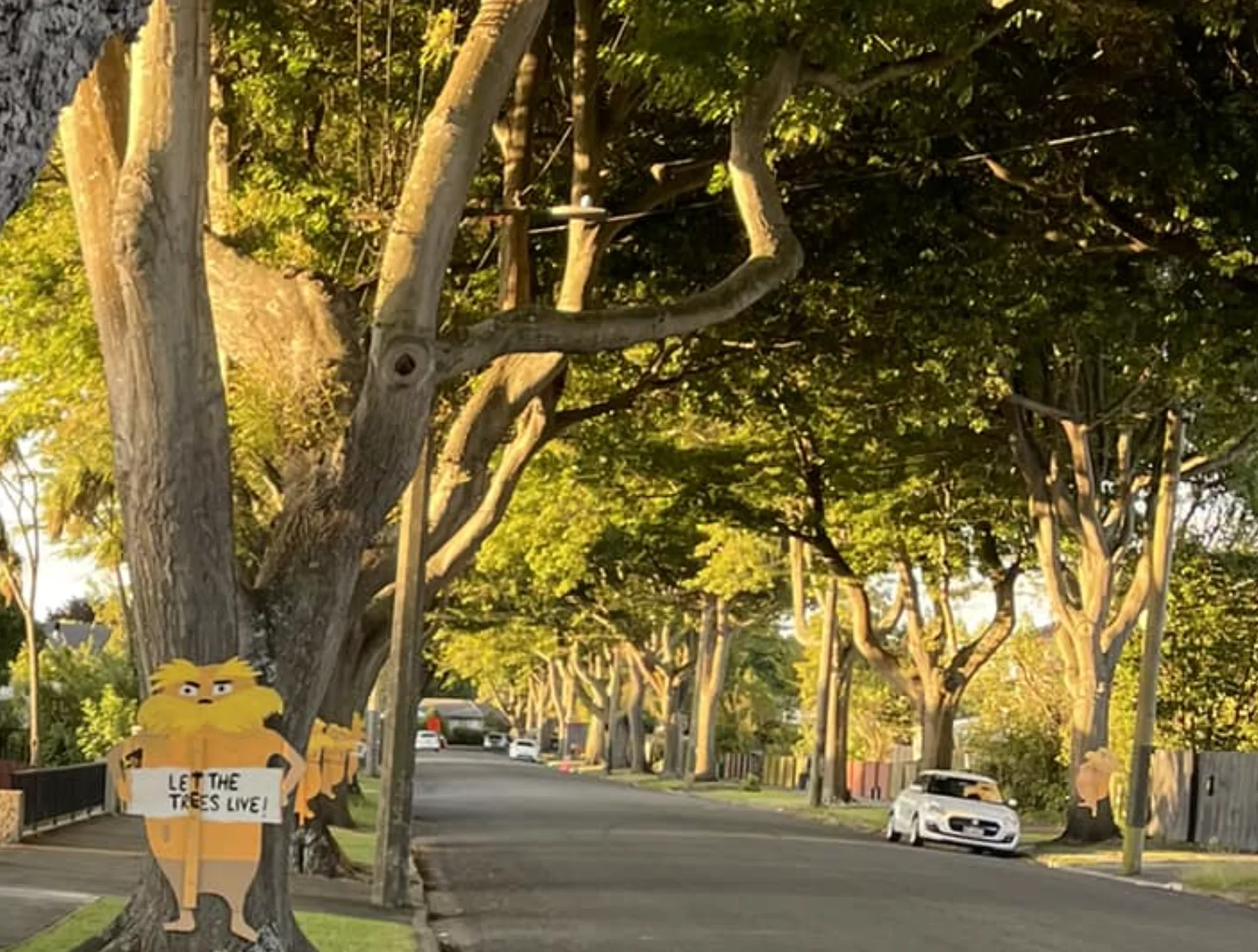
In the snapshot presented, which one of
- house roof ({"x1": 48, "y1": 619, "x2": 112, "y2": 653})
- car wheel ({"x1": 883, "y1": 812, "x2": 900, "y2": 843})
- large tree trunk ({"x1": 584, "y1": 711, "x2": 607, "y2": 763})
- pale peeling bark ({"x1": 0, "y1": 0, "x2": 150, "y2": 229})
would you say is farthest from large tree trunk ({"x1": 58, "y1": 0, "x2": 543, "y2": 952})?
large tree trunk ({"x1": 584, "y1": 711, "x2": 607, "y2": 763})

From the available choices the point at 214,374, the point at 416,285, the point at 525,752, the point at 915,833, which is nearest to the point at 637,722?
the point at 525,752

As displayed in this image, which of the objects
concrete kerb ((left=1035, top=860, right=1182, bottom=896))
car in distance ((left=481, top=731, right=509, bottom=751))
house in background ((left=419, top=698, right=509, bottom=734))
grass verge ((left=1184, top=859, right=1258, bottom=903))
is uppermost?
grass verge ((left=1184, top=859, right=1258, bottom=903))

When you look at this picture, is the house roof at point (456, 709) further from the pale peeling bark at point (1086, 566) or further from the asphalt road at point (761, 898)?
the asphalt road at point (761, 898)

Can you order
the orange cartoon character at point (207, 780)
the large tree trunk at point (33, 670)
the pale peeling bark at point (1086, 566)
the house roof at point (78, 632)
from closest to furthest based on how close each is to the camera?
the orange cartoon character at point (207, 780)
the large tree trunk at point (33, 670)
the pale peeling bark at point (1086, 566)
the house roof at point (78, 632)

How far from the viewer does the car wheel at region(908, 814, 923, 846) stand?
31.7m

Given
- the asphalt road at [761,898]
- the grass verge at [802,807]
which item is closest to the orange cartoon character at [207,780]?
the asphalt road at [761,898]

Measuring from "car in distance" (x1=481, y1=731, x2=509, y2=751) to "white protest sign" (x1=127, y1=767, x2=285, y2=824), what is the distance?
405 ft

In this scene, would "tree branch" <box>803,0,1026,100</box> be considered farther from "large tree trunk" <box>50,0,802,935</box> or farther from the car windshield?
the car windshield

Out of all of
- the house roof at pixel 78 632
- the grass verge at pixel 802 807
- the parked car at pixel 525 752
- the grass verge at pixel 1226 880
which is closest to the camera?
the grass verge at pixel 1226 880

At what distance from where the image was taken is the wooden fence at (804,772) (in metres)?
57.6

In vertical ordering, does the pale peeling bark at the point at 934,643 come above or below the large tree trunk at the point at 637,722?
above

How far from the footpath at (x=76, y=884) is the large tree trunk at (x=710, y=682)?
113ft

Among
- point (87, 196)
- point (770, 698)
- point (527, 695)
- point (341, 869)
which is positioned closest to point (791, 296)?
point (341, 869)

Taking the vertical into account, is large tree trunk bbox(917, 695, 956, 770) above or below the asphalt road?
above
